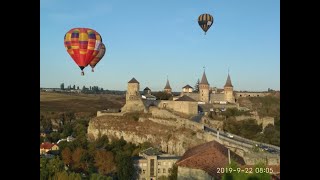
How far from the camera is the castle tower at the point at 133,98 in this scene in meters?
22.2

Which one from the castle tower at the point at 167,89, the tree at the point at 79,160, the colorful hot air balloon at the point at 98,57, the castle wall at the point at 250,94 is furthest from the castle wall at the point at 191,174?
the castle tower at the point at 167,89

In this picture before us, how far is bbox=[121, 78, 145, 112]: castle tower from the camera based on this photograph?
2222cm

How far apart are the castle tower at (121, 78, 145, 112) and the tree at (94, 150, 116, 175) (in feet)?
20.4

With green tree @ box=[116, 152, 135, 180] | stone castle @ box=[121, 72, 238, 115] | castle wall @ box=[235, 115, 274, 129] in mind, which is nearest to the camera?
green tree @ box=[116, 152, 135, 180]

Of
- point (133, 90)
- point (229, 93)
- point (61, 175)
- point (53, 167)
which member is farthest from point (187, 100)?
point (61, 175)

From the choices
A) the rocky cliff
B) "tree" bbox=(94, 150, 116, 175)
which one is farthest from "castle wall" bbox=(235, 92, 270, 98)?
"tree" bbox=(94, 150, 116, 175)

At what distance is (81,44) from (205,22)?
17.4ft

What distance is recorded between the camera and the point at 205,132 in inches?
586

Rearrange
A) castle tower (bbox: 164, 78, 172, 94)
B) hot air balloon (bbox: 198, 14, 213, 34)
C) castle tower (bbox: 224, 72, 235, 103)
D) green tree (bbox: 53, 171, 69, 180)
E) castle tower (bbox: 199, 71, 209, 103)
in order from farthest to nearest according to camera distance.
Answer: castle tower (bbox: 164, 78, 172, 94), castle tower (bbox: 224, 72, 235, 103), castle tower (bbox: 199, 71, 209, 103), hot air balloon (bbox: 198, 14, 213, 34), green tree (bbox: 53, 171, 69, 180)

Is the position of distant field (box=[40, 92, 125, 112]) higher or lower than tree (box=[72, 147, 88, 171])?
higher

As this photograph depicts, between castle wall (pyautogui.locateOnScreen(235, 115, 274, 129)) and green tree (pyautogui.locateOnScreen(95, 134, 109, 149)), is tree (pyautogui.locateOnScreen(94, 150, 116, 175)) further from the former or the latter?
castle wall (pyautogui.locateOnScreen(235, 115, 274, 129))
